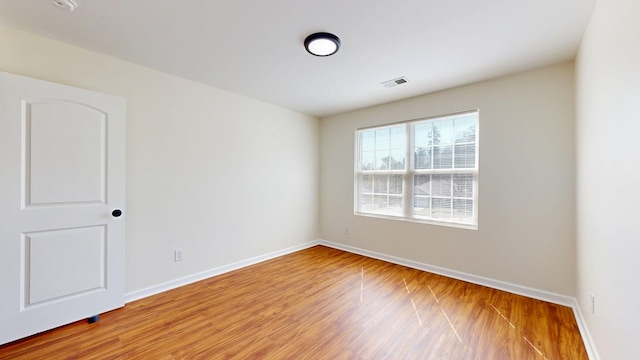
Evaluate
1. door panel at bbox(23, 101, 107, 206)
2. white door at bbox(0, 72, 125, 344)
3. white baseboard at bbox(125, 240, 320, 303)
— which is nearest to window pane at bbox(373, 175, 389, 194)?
white baseboard at bbox(125, 240, 320, 303)

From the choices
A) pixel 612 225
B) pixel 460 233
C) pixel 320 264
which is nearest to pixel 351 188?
pixel 320 264

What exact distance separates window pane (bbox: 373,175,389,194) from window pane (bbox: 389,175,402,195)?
7 cm

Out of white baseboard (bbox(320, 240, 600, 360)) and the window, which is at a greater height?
the window

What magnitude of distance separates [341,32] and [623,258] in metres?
2.26

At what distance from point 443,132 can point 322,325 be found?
Answer: 2.78 m

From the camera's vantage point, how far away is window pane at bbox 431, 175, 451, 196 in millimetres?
3258

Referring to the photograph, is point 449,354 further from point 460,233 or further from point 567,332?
point 460,233

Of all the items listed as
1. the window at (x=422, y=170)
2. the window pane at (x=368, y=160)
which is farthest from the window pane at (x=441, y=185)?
the window pane at (x=368, y=160)

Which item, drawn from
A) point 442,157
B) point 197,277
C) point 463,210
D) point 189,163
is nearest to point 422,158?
point 442,157

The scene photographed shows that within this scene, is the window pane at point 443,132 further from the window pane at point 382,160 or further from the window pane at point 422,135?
the window pane at point 382,160

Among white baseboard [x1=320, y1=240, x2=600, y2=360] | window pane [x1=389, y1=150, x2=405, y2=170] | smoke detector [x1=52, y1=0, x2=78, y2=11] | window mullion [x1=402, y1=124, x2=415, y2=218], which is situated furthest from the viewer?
window pane [x1=389, y1=150, x2=405, y2=170]

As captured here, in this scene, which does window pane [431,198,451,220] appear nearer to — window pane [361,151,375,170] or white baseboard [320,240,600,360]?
white baseboard [320,240,600,360]

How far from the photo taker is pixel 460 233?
10.1 feet

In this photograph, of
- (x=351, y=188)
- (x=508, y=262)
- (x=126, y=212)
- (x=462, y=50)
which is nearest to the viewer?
(x=462, y=50)
